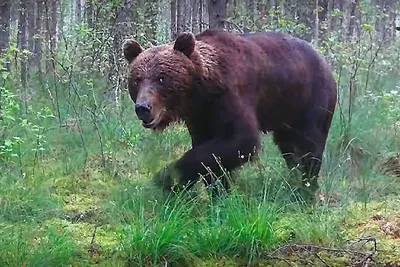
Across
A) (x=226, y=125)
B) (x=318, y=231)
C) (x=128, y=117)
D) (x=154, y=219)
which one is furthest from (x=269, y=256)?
(x=128, y=117)

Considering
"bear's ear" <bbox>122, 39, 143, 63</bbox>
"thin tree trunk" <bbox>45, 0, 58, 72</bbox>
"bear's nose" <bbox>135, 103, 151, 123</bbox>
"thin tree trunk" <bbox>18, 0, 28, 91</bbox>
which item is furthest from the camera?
"thin tree trunk" <bbox>18, 0, 28, 91</bbox>

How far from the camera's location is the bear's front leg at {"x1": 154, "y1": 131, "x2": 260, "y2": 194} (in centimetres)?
496

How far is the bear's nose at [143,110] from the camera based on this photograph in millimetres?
4730

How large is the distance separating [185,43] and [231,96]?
0.53 meters

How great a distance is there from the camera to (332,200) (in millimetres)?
4949

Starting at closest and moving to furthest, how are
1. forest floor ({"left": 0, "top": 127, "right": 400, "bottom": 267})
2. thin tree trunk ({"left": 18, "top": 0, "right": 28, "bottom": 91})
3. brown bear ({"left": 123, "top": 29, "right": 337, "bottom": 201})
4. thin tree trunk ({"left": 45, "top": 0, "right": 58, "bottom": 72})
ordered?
1. forest floor ({"left": 0, "top": 127, "right": 400, "bottom": 267})
2. brown bear ({"left": 123, "top": 29, "right": 337, "bottom": 201})
3. thin tree trunk ({"left": 45, "top": 0, "right": 58, "bottom": 72})
4. thin tree trunk ({"left": 18, "top": 0, "right": 28, "bottom": 91})

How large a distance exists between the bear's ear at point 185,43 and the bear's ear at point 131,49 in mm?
302

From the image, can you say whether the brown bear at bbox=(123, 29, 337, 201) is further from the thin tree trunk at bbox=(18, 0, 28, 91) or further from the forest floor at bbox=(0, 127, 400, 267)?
the thin tree trunk at bbox=(18, 0, 28, 91)

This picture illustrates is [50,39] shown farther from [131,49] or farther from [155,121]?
[155,121]

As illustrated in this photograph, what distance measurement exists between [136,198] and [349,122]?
2814 mm

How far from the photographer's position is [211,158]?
200 inches

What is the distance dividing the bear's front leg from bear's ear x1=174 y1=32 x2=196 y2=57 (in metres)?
0.70

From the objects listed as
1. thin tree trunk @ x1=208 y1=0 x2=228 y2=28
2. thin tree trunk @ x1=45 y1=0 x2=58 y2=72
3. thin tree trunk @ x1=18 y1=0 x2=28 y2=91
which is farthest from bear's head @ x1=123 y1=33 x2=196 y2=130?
thin tree trunk @ x1=18 y1=0 x2=28 y2=91

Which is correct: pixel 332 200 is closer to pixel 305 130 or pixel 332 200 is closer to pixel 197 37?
pixel 305 130
